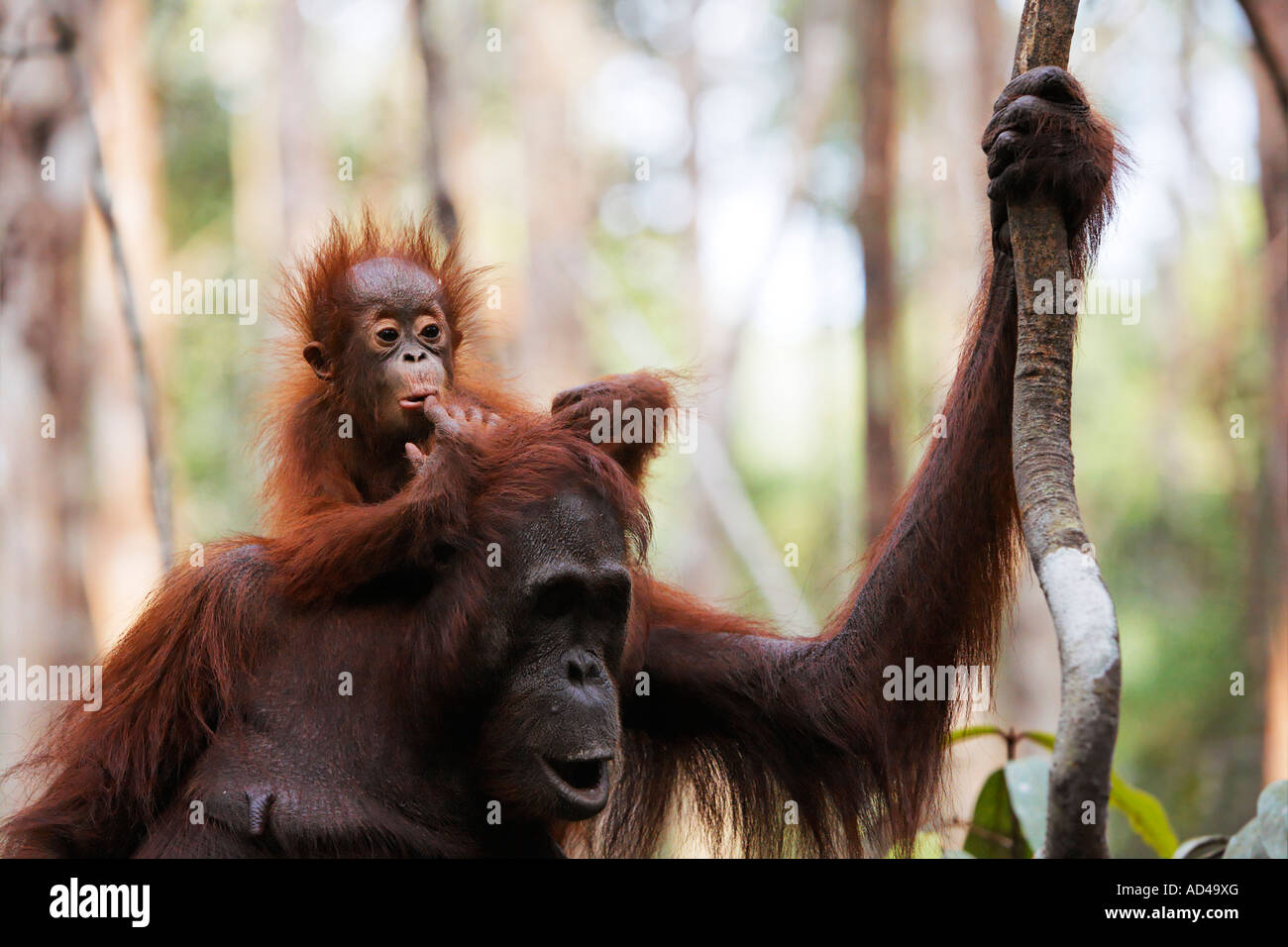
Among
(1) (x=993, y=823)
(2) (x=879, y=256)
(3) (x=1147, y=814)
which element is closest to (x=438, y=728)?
(1) (x=993, y=823)

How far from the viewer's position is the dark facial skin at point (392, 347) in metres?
4.45

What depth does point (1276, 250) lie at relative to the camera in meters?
9.43

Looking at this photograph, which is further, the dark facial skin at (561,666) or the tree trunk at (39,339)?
the tree trunk at (39,339)

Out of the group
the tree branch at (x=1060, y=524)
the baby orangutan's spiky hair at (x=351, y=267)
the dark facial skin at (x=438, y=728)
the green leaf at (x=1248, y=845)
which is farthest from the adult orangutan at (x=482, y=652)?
the baby orangutan's spiky hair at (x=351, y=267)

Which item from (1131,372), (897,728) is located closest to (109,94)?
(897,728)

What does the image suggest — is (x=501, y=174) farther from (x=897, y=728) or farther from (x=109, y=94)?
(x=897, y=728)

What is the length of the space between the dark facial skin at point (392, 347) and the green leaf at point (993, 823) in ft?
7.99

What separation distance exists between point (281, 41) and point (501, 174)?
1237 centimetres

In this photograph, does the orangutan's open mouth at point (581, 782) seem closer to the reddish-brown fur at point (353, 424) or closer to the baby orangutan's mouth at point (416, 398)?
the reddish-brown fur at point (353, 424)

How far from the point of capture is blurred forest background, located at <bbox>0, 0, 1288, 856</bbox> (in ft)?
30.2

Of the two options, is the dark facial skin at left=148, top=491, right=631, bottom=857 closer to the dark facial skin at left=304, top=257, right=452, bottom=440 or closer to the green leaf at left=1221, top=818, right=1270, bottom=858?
the dark facial skin at left=304, top=257, right=452, bottom=440

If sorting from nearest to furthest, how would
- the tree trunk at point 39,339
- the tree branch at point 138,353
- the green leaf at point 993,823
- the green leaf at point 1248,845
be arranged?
the green leaf at point 1248,845, the green leaf at point 993,823, the tree branch at point 138,353, the tree trunk at point 39,339

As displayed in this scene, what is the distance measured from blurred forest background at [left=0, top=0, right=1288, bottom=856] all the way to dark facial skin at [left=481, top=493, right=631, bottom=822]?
2.49 feet

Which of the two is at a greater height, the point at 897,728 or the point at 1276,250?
the point at 1276,250
